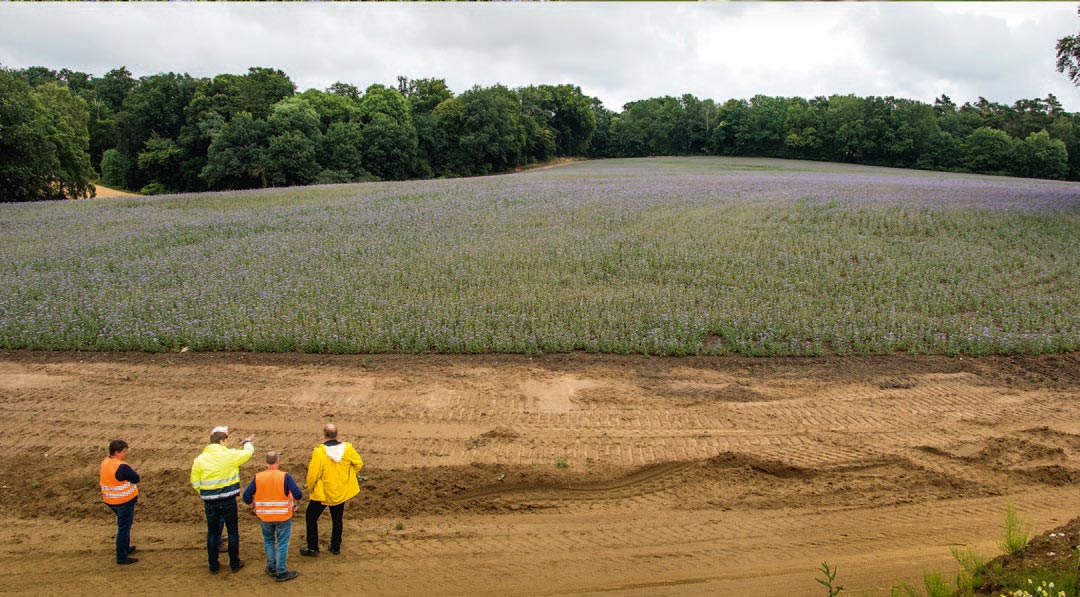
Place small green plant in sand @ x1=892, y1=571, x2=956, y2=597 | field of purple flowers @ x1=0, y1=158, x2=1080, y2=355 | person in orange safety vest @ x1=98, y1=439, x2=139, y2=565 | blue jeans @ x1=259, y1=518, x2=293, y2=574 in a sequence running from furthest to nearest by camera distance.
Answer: field of purple flowers @ x1=0, y1=158, x2=1080, y2=355
person in orange safety vest @ x1=98, y1=439, x2=139, y2=565
blue jeans @ x1=259, y1=518, x2=293, y2=574
small green plant in sand @ x1=892, y1=571, x2=956, y2=597

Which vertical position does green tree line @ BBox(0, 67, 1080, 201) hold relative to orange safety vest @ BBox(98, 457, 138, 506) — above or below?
above

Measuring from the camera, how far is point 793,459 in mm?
9297

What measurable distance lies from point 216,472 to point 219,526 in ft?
2.31

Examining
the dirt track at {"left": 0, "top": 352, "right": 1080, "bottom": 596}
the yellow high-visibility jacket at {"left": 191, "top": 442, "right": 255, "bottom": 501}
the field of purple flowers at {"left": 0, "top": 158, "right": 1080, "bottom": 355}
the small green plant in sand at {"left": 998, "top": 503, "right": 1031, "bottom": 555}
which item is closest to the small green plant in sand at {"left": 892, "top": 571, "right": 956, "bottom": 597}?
the dirt track at {"left": 0, "top": 352, "right": 1080, "bottom": 596}

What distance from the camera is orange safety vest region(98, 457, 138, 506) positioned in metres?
7.20

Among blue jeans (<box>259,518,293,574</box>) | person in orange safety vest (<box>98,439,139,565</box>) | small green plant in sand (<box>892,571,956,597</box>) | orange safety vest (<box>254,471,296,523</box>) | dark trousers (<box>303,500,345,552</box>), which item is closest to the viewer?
small green plant in sand (<box>892,571,956,597</box>)

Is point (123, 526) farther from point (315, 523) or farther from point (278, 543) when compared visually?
point (315, 523)

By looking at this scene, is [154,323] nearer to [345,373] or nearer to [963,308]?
[345,373]

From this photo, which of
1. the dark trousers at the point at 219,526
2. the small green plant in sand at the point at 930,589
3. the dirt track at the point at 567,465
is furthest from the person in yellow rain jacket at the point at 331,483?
the small green plant in sand at the point at 930,589

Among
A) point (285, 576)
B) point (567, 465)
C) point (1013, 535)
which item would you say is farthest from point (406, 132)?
point (1013, 535)

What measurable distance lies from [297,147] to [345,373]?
4923cm

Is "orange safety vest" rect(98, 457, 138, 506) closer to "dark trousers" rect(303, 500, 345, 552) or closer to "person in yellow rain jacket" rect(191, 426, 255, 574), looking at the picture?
"person in yellow rain jacket" rect(191, 426, 255, 574)

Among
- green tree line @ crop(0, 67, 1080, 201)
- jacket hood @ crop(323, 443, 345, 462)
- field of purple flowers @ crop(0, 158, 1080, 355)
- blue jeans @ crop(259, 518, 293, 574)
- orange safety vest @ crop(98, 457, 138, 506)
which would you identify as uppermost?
green tree line @ crop(0, 67, 1080, 201)

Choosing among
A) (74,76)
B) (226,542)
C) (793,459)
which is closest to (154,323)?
(226,542)
